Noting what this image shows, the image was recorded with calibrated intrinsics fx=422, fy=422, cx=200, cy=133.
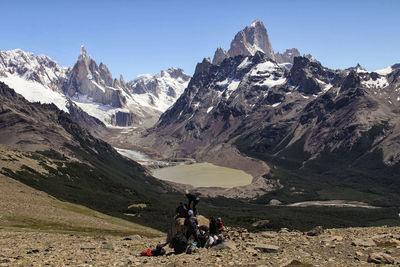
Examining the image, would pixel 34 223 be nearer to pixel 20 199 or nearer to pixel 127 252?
pixel 20 199

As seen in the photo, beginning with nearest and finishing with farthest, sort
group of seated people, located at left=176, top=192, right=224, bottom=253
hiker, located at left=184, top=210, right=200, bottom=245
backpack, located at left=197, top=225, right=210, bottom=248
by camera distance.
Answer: group of seated people, located at left=176, top=192, right=224, bottom=253, backpack, located at left=197, top=225, right=210, bottom=248, hiker, located at left=184, top=210, right=200, bottom=245

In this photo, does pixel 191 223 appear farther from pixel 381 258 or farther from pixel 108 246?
pixel 381 258

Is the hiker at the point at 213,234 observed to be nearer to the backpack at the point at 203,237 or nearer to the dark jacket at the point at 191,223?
the backpack at the point at 203,237

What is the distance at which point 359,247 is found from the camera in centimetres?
5078

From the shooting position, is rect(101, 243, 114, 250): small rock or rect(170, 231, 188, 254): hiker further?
rect(101, 243, 114, 250): small rock

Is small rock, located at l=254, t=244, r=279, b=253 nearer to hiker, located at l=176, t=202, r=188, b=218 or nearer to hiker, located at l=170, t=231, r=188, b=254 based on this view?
hiker, located at l=170, t=231, r=188, b=254

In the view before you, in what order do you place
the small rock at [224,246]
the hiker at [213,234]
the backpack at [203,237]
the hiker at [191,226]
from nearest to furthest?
the small rock at [224,246]
the hiker at [213,234]
the backpack at [203,237]
the hiker at [191,226]

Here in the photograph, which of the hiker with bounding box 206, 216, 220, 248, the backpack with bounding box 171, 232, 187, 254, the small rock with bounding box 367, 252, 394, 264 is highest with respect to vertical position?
the small rock with bounding box 367, 252, 394, 264

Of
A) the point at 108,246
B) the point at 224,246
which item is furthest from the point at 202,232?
the point at 108,246

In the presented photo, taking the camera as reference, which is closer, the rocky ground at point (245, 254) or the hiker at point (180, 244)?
the rocky ground at point (245, 254)

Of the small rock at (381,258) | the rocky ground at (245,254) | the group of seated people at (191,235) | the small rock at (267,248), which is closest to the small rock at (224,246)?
the rocky ground at (245,254)

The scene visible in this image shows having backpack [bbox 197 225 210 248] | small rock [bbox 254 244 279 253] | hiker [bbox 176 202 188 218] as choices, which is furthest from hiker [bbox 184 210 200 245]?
small rock [bbox 254 244 279 253]

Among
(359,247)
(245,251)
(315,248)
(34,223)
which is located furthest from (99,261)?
(34,223)

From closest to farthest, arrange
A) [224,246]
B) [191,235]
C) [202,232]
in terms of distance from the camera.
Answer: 1. [224,246]
2. [202,232]
3. [191,235]
